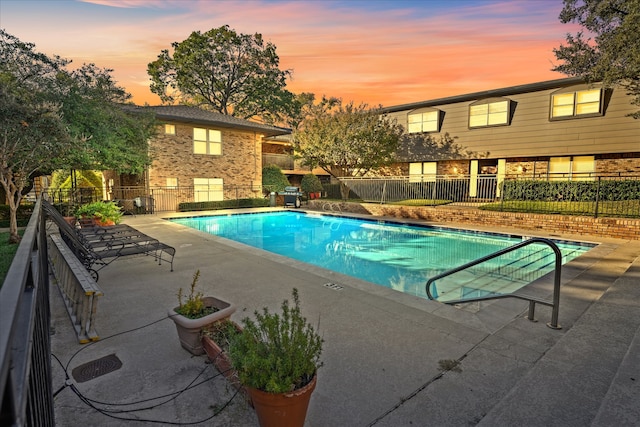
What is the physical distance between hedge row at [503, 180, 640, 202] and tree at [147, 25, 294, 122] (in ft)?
90.3

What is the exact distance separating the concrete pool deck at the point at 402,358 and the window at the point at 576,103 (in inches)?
558

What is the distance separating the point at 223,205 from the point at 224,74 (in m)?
21.2

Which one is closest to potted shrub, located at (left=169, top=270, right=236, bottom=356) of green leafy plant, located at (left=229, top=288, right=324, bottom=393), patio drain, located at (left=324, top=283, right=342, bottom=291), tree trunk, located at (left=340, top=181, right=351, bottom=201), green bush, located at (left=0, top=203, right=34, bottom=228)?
green leafy plant, located at (left=229, top=288, right=324, bottom=393)

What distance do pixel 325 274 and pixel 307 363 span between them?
4241mm

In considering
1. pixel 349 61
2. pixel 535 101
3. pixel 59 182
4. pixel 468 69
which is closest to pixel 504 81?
pixel 535 101

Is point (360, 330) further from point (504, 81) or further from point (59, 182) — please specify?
point (59, 182)

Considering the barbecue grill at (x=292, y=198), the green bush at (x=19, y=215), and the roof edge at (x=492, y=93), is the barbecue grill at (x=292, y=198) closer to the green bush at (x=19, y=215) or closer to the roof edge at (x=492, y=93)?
the roof edge at (x=492, y=93)

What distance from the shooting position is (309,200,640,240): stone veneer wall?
33.3 feet

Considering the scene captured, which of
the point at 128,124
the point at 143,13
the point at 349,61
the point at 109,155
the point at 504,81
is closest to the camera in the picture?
the point at 143,13

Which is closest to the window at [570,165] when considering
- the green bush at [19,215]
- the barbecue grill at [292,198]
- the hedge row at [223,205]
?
the barbecue grill at [292,198]

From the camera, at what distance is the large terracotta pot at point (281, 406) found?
2107 millimetres

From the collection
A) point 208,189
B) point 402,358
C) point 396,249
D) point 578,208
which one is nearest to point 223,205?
point 208,189

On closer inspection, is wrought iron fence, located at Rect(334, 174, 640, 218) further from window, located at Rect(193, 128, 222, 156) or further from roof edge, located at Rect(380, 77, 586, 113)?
window, located at Rect(193, 128, 222, 156)

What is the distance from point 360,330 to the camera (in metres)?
4.01
